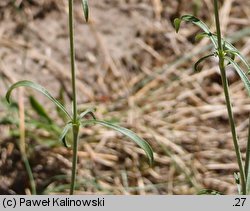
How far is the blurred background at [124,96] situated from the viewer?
7.88ft

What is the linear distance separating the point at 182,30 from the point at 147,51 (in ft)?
0.80

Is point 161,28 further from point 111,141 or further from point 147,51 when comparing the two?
A: point 111,141

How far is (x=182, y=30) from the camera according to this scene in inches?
122

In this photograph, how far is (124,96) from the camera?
2.76 m

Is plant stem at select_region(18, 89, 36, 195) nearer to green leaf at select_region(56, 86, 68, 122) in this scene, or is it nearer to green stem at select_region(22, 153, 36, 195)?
green stem at select_region(22, 153, 36, 195)
